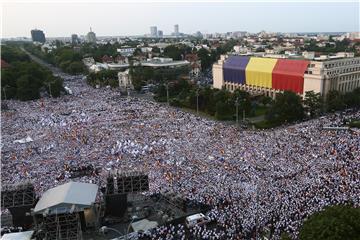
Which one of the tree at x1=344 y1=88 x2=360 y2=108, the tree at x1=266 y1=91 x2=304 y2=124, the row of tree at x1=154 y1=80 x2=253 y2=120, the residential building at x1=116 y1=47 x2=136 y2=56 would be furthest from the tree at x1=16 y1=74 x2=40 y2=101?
the residential building at x1=116 y1=47 x2=136 y2=56

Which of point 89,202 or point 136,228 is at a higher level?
point 89,202

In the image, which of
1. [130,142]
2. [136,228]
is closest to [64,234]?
[136,228]

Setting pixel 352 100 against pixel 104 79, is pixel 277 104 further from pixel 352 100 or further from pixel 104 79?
pixel 104 79

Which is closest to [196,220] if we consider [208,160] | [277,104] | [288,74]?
[208,160]

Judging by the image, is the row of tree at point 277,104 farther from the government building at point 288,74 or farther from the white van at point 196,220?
the white van at point 196,220

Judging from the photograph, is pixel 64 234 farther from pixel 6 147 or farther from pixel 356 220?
pixel 6 147

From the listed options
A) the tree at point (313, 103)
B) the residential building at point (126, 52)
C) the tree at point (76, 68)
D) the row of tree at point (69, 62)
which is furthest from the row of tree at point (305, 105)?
the residential building at point (126, 52)
